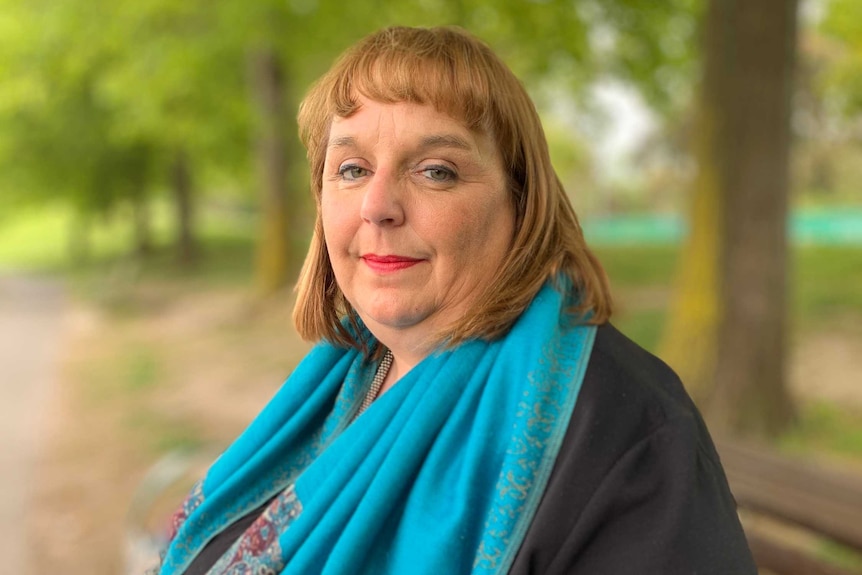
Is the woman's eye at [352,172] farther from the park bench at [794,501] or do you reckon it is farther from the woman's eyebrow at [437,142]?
the park bench at [794,501]

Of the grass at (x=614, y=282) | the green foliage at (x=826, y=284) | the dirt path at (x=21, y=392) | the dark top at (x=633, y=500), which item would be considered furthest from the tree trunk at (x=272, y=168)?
the dark top at (x=633, y=500)

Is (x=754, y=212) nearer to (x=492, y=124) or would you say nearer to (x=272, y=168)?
(x=492, y=124)

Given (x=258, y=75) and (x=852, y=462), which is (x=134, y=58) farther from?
(x=852, y=462)

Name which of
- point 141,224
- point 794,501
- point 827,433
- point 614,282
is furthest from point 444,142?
point 141,224

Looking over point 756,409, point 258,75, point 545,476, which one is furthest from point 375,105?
point 258,75

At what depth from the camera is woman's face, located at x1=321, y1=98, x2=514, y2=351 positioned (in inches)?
58.4

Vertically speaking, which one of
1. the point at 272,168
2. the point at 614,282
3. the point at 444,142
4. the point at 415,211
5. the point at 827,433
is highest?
the point at 272,168

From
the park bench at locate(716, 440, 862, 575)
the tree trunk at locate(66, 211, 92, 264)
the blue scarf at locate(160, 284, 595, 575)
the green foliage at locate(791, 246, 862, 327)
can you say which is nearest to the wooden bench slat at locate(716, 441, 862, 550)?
the park bench at locate(716, 440, 862, 575)

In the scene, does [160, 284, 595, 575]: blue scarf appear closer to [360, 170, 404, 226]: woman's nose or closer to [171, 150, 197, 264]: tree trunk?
[360, 170, 404, 226]: woman's nose

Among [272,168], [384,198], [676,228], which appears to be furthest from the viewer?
[676,228]

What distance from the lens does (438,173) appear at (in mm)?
1488

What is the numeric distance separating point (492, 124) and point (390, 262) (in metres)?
0.31

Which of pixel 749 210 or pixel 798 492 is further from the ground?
pixel 749 210

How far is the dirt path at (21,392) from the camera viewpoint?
5.74 meters
